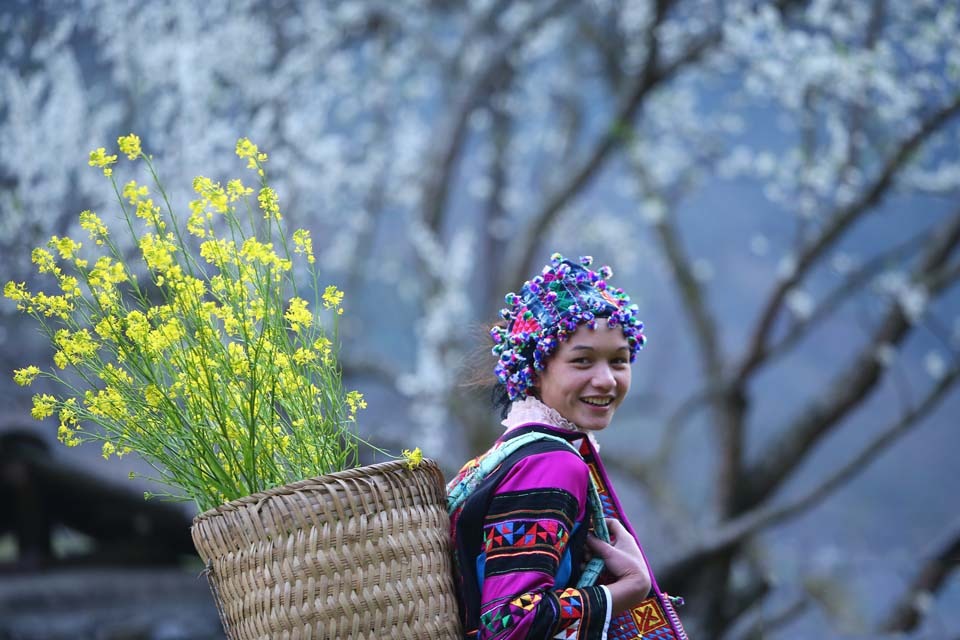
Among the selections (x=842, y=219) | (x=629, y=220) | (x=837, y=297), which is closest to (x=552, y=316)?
(x=842, y=219)

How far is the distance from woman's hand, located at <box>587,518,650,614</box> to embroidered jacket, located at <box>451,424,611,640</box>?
24mm

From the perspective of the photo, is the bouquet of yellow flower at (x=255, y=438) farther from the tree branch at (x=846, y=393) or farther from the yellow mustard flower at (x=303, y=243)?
the tree branch at (x=846, y=393)

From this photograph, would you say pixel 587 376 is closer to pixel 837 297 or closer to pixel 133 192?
pixel 133 192

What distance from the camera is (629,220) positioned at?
364 inches

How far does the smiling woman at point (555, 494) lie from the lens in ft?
4.72

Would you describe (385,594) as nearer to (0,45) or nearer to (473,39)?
(0,45)

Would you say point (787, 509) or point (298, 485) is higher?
point (787, 509)

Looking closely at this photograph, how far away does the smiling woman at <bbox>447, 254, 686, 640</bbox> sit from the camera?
1.44m

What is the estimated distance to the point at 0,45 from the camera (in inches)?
239

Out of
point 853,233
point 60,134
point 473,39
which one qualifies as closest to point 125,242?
point 60,134

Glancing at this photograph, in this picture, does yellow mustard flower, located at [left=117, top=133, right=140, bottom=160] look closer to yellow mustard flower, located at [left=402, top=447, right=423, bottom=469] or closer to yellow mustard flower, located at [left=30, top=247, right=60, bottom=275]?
yellow mustard flower, located at [left=30, top=247, right=60, bottom=275]

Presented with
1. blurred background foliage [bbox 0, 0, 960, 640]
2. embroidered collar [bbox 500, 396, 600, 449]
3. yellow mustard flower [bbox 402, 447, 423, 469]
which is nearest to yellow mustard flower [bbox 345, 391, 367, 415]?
yellow mustard flower [bbox 402, 447, 423, 469]

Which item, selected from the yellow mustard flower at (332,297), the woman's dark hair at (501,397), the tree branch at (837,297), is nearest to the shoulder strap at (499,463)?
the woman's dark hair at (501,397)

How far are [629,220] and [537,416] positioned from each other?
25.3 feet
